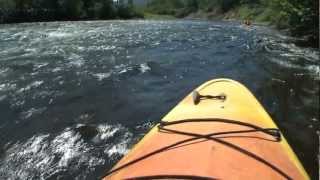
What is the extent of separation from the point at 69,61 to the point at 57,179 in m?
9.47

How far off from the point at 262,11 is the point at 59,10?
2302 cm

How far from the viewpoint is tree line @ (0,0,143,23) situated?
46222 mm

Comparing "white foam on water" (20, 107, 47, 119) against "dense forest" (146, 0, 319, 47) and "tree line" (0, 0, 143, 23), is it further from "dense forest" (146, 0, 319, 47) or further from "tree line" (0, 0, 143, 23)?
"tree line" (0, 0, 143, 23)

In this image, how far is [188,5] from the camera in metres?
87.1

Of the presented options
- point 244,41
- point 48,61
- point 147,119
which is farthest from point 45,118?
point 244,41

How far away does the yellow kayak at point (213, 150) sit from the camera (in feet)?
13.2

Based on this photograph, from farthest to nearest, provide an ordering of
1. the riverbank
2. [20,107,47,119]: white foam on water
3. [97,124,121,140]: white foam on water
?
the riverbank → [20,107,47,119]: white foam on water → [97,124,121,140]: white foam on water

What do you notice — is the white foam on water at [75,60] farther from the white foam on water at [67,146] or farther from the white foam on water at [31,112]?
the white foam on water at [67,146]

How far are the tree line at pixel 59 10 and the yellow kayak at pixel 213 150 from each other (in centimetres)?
4157

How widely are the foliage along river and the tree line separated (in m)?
27.4

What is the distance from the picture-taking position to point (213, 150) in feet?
14.4

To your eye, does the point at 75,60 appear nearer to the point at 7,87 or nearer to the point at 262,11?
the point at 7,87

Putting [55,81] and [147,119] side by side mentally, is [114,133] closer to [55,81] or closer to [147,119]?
[147,119]

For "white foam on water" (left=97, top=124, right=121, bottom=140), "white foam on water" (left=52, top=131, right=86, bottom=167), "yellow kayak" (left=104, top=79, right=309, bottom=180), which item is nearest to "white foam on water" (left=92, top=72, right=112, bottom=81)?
"white foam on water" (left=97, top=124, right=121, bottom=140)
